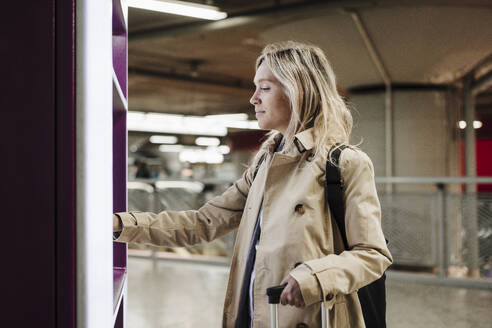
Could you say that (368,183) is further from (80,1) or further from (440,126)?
(440,126)

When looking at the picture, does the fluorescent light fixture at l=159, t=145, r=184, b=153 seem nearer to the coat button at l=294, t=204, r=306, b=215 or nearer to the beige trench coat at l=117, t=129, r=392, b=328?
the beige trench coat at l=117, t=129, r=392, b=328

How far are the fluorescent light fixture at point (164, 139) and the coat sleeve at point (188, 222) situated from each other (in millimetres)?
11303

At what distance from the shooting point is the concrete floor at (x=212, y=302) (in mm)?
4238

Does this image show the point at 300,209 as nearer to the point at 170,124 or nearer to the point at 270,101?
the point at 270,101

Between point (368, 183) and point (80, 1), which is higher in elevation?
point (80, 1)

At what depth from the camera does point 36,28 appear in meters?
1.14

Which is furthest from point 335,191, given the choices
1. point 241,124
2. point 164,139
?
point 164,139

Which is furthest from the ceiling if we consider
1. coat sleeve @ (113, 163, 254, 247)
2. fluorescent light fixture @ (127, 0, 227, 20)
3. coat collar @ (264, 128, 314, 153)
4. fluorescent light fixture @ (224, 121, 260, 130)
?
coat collar @ (264, 128, 314, 153)

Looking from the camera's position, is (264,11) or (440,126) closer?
(264,11)

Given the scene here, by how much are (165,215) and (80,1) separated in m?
0.83

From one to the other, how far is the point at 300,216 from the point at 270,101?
0.36m

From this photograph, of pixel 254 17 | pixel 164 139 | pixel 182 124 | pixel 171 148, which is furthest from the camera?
pixel 182 124

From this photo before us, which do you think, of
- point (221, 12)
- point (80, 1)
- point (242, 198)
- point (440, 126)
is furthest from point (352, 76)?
point (80, 1)

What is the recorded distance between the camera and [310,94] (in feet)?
5.12
